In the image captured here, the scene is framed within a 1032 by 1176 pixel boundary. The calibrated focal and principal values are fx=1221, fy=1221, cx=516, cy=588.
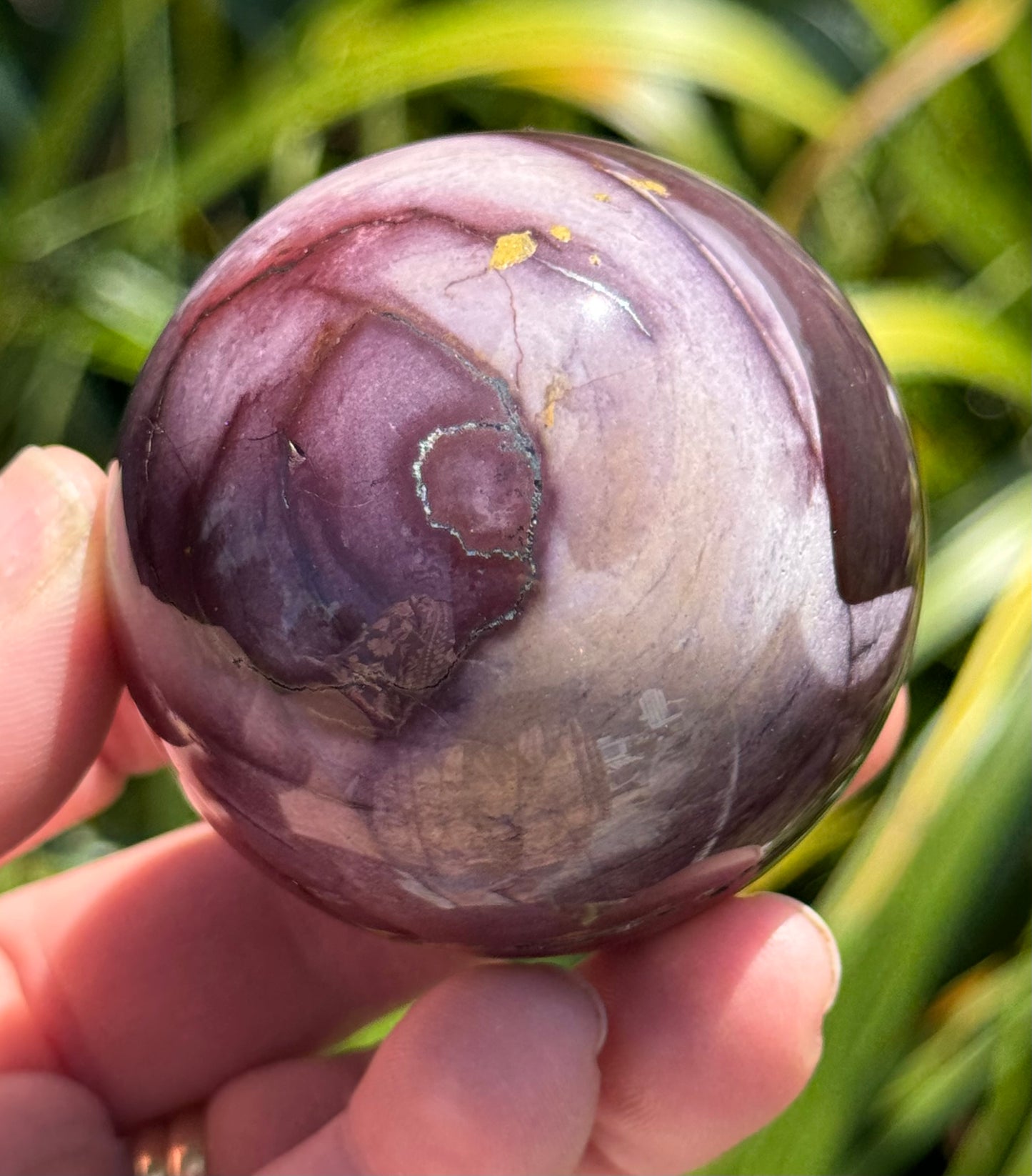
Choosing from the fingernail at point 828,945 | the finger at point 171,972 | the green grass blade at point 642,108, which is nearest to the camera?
the fingernail at point 828,945

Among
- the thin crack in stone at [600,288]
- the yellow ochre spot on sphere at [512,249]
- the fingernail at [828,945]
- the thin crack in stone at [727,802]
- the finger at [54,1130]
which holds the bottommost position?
the finger at [54,1130]

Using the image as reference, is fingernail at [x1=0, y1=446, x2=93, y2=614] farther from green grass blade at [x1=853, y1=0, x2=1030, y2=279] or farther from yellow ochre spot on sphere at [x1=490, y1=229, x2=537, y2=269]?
green grass blade at [x1=853, y1=0, x2=1030, y2=279]

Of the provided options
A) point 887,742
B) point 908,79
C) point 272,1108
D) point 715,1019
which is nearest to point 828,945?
point 715,1019

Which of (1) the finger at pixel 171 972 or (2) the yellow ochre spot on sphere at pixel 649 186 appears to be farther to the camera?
(1) the finger at pixel 171 972

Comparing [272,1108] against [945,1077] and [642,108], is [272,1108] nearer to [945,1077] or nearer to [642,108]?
[945,1077]

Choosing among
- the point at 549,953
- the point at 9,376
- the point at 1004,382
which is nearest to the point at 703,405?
the point at 549,953

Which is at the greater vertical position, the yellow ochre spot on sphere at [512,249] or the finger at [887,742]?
the yellow ochre spot on sphere at [512,249]

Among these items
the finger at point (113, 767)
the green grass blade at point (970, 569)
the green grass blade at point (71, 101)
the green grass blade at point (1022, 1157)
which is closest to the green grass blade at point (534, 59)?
the green grass blade at point (71, 101)

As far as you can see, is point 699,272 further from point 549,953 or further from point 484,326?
point 549,953

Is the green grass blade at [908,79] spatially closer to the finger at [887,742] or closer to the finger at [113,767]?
the finger at [887,742]
